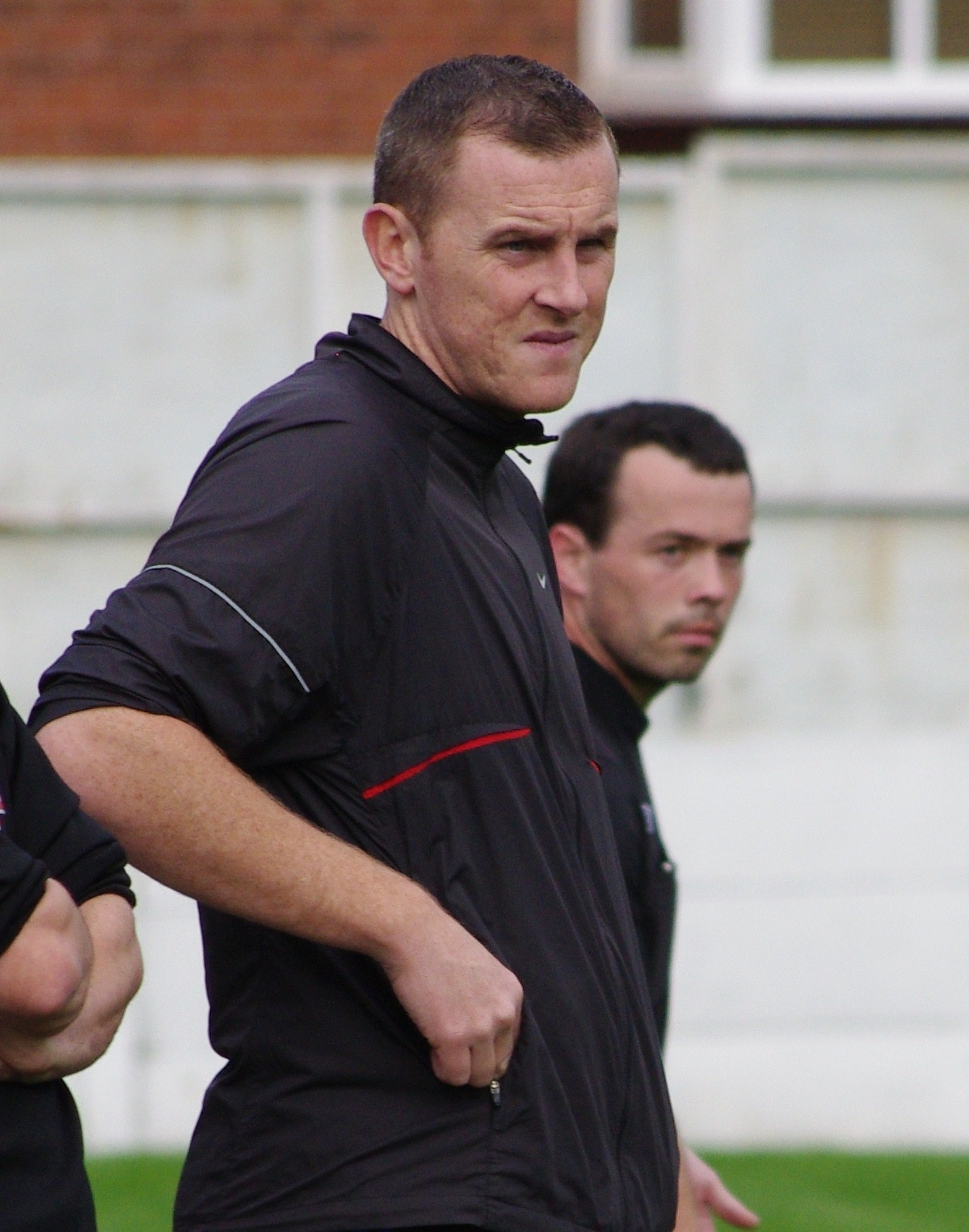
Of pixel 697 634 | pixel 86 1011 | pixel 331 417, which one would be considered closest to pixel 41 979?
pixel 86 1011

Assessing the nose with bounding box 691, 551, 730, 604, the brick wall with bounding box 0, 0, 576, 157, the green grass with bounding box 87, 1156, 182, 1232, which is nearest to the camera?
the nose with bounding box 691, 551, 730, 604

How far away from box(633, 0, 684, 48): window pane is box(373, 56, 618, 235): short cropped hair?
18.4 feet

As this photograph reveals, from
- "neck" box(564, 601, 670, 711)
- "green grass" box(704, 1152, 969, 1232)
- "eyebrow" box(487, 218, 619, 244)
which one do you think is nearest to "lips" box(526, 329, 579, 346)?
"eyebrow" box(487, 218, 619, 244)

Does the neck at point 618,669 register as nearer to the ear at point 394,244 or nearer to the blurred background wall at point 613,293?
the ear at point 394,244

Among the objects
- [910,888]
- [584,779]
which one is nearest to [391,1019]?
[584,779]

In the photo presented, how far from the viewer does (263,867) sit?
2.03 m

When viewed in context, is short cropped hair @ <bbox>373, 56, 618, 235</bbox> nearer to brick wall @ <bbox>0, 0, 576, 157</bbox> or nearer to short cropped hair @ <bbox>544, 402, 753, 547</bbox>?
short cropped hair @ <bbox>544, 402, 753, 547</bbox>

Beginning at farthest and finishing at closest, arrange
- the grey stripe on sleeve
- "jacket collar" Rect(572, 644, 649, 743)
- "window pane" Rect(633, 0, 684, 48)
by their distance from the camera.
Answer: "window pane" Rect(633, 0, 684, 48) → "jacket collar" Rect(572, 644, 649, 743) → the grey stripe on sleeve

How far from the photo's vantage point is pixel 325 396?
2.21 meters

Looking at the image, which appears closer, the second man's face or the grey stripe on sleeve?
the grey stripe on sleeve

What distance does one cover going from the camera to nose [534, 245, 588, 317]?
2.26m

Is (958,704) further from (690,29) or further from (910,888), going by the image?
(690,29)

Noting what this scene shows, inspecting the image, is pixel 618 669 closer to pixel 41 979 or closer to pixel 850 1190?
pixel 41 979

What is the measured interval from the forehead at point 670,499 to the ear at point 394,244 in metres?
1.35
